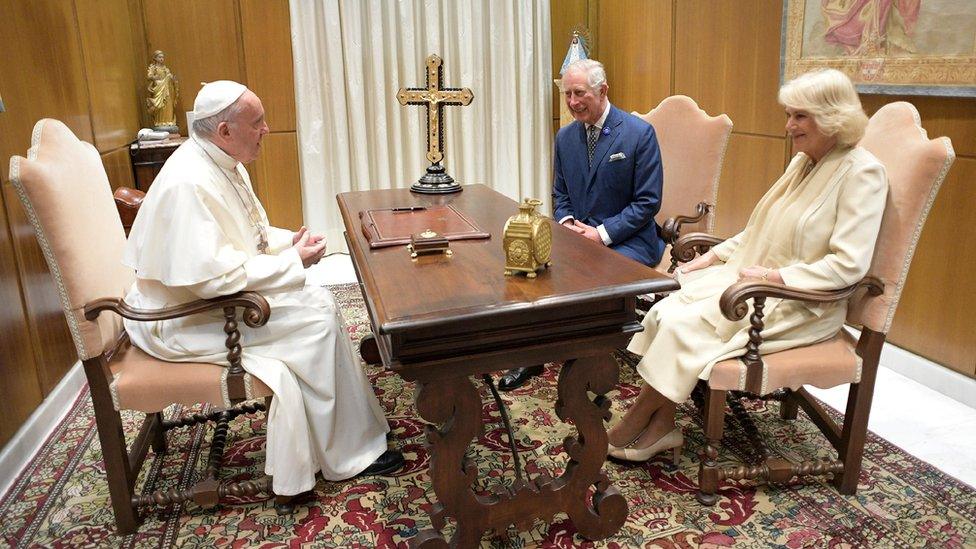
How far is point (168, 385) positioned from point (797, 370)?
78.4 inches

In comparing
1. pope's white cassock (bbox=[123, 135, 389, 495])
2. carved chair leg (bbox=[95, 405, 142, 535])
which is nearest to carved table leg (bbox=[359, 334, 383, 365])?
pope's white cassock (bbox=[123, 135, 389, 495])

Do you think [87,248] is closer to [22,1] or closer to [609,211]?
[22,1]

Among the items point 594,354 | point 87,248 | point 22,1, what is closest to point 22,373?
point 87,248

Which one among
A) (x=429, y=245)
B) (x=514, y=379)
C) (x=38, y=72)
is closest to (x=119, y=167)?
(x=38, y=72)

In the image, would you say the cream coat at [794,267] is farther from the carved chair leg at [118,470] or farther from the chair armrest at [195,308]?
the carved chair leg at [118,470]

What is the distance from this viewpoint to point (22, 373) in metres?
2.79

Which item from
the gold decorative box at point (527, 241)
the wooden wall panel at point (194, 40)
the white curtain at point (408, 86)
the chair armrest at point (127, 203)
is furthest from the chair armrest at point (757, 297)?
the wooden wall panel at point (194, 40)

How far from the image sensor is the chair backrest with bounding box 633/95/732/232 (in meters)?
3.38

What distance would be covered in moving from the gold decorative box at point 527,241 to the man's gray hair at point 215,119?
1.06 m

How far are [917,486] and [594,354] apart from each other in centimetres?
136

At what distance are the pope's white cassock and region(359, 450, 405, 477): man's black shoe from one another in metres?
0.04

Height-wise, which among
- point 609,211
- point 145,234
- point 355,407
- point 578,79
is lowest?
point 355,407

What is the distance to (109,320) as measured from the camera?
7.36 ft

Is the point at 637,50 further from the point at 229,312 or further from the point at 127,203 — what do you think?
the point at 229,312
